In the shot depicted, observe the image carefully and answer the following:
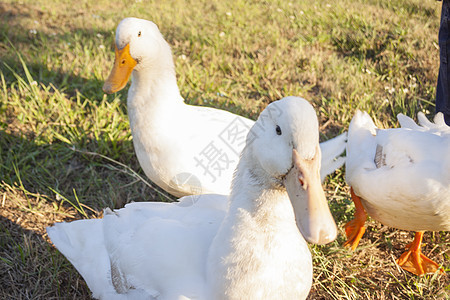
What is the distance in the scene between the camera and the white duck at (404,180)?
1862mm

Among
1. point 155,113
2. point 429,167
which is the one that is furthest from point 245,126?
point 429,167

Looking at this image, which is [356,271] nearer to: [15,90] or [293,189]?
[293,189]

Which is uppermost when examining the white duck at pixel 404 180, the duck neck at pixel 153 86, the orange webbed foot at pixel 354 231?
the duck neck at pixel 153 86

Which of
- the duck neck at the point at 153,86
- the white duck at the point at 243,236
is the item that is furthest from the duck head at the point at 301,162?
the duck neck at the point at 153,86

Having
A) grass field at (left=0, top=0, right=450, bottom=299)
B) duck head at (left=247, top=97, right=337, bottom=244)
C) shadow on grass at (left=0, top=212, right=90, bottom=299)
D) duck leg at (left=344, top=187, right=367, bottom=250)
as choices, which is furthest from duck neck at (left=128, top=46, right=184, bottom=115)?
duck leg at (left=344, top=187, right=367, bottom=250)

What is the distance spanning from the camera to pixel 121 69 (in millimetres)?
2205

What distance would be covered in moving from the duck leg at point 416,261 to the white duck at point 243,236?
3.18ft

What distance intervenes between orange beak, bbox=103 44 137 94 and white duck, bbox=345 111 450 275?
1.46 m

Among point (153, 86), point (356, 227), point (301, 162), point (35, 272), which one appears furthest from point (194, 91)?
point (301, 162)

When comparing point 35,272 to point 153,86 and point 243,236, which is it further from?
point 243,236

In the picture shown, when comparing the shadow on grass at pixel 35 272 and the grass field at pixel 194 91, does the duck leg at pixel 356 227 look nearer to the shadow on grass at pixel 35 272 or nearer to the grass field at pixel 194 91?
the grass field at pixel 194 91

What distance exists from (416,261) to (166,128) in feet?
5.41

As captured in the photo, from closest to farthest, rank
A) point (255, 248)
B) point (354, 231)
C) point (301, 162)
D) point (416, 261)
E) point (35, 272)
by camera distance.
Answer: point (301, 162)
point (255, 248)
point (35, 272)
point (416, 261)
point (354, 231)

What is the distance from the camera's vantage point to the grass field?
214 cm
